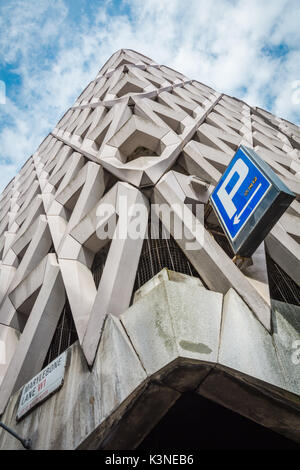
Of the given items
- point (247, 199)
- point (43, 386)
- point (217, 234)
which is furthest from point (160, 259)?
point (43, 386)

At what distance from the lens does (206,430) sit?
191 inches

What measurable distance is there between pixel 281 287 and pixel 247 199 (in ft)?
8.91

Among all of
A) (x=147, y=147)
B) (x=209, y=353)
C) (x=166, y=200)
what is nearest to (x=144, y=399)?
(x=209, y=353)

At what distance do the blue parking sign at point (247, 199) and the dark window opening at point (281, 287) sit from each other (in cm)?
175

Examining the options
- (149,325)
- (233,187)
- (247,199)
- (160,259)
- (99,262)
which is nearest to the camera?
(149,325)

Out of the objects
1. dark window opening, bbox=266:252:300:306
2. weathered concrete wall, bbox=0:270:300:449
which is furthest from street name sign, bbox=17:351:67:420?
dark window opening, bbox=266:252:300:306

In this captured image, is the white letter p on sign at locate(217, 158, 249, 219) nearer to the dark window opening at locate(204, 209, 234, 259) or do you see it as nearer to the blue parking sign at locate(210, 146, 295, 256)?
the blue parking sign at locate(210, 146, 295, 256)

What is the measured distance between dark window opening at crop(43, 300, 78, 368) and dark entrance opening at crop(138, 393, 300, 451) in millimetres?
2460

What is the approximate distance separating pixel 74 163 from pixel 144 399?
8945 millimetres

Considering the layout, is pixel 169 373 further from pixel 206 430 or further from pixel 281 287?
pixel 281 287

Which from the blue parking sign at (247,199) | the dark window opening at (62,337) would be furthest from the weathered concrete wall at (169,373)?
the dark window opening at (62,337)

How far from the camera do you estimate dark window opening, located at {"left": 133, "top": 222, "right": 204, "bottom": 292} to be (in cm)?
559
